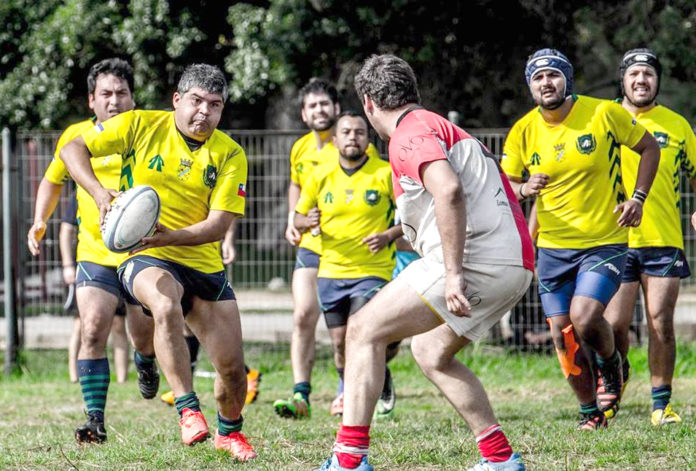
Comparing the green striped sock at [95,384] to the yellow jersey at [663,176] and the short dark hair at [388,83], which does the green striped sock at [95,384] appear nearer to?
the short dark hair at [388,83]

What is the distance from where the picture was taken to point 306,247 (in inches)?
341

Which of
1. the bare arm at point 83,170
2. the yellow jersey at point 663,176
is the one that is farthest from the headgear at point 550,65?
the bare arm at point 83,170

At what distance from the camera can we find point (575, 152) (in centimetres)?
695

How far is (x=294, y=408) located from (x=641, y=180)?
10.0ft

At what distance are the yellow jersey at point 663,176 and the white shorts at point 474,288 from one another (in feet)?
8.77

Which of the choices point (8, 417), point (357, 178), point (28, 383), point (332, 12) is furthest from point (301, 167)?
point (332, 12)

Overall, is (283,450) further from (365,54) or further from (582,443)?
(365,54)

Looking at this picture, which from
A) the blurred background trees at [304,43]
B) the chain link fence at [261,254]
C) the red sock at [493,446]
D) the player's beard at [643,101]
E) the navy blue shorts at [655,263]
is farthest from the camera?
the blurred background trees at [304,43]

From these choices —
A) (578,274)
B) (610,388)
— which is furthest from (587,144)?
(610,388)

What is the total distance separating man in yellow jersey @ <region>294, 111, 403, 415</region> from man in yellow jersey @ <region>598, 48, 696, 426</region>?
5.70 ft

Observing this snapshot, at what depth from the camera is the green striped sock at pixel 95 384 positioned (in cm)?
688

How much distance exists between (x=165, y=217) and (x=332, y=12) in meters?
8.99

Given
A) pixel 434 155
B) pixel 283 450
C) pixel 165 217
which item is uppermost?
pixel 434 155

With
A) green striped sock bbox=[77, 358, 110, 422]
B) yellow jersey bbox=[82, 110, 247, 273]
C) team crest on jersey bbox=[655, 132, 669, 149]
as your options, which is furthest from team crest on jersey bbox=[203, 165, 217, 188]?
team crest on jersey bbox=[655, 132, 669, 149]
